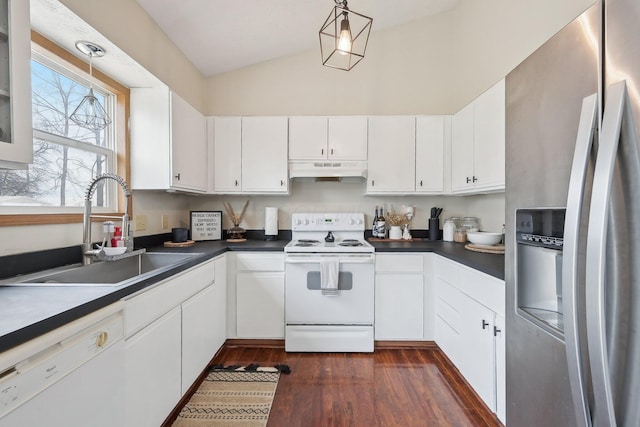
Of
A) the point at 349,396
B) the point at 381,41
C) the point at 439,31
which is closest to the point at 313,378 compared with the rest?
the point at 349,396

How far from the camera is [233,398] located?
1.79m

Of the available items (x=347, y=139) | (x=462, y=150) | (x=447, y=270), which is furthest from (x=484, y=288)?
(x=347, y=139)

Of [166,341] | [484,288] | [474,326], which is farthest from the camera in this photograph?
[474,326]

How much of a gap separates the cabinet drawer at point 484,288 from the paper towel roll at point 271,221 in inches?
66.9

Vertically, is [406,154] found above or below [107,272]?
above

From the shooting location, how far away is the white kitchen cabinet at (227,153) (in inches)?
107

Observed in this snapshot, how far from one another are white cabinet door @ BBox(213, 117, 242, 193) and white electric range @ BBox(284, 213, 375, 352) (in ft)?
3.06

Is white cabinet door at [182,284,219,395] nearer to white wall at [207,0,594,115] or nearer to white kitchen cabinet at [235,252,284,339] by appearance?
white kitchen cabinet at [235,252,284,339]

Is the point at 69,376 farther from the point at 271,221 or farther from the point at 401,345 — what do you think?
the point at 401,345

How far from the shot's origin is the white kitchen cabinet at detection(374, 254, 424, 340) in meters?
2.36

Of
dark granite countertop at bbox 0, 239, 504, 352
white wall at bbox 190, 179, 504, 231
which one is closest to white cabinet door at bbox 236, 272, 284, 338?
white wall at bbox 190, 179, 504, 231

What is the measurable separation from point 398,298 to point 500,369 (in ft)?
3.05

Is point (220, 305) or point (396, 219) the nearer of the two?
point (220, 305)

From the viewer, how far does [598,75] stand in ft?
2.27
